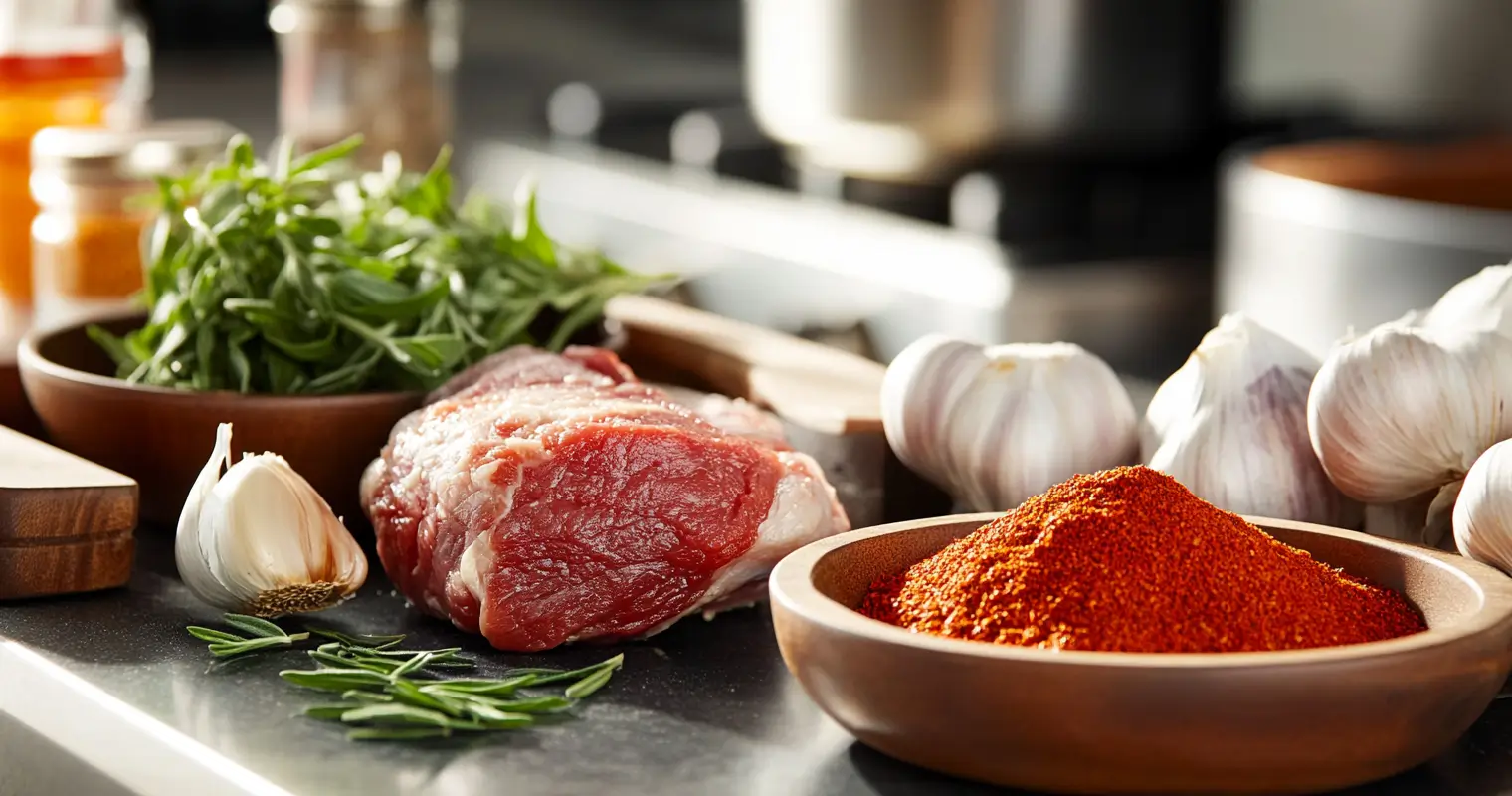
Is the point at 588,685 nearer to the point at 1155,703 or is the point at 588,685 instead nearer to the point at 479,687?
the point at 479,687

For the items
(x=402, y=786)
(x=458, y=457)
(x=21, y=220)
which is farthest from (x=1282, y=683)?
(x=21, y=220)

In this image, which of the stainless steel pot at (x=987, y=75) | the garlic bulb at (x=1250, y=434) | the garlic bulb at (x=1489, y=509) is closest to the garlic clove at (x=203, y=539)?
the garlic bulb at (x=1250, y=434)

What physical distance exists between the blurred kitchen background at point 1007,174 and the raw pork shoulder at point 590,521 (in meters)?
0.68

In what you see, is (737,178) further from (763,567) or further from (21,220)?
(763,567)

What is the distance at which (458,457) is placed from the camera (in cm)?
88

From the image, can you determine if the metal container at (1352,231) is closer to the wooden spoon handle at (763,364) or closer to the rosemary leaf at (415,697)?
the wooden spoon handle at (763,364)

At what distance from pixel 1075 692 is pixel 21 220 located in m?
1.07

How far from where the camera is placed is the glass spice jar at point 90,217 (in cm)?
124

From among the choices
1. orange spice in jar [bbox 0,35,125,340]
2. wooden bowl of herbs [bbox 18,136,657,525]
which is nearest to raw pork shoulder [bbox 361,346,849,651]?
wooden bowl of herbs [bbox 18,136,657,525]

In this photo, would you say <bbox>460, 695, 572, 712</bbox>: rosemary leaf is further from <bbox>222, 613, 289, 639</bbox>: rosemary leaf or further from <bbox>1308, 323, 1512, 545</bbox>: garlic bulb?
<bbox>1308, 323, 1512, 545</bbox>: garlic bulb

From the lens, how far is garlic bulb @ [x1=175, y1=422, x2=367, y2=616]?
859 mm

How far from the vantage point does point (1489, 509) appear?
0.74m

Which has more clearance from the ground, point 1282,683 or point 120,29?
point 120,29

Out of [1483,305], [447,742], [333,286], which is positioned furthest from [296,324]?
[1483,305]
